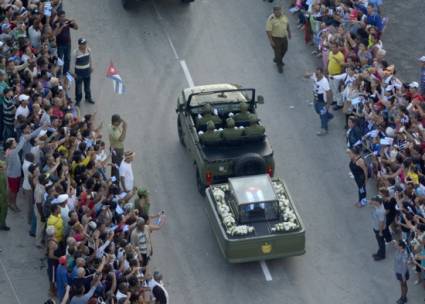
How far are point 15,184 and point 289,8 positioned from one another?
11.6 meters

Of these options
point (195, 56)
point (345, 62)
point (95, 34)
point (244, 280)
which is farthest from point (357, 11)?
point (244, 280)

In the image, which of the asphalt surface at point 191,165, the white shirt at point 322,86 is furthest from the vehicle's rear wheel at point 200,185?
the white shirt at point 322,86

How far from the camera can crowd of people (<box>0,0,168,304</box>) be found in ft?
79.0

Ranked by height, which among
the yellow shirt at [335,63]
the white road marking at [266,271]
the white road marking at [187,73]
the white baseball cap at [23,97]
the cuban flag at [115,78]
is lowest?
the white road marking at [266,271]

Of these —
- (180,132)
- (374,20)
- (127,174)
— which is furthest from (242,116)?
(374,20)

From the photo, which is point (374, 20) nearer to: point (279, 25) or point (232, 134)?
point (279, 25)

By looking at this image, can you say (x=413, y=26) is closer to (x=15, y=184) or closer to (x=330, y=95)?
(x=330, y=95)

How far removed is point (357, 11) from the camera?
108 feet

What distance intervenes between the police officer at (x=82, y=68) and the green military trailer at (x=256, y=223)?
5940 mm

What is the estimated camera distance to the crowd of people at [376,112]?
85.9 feet

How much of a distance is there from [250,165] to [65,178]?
4.15 metres

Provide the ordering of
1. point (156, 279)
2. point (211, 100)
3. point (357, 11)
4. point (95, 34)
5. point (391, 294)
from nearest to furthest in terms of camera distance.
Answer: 1. point (156, 279)
2. point (391, 294)
3. point (211, 100)
4. point (357, 11)
5. point (95, 34)

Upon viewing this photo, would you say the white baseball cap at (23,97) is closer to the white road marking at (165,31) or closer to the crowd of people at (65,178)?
the crowd of people at (65,178)

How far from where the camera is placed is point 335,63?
31.7 meters
